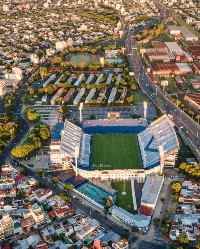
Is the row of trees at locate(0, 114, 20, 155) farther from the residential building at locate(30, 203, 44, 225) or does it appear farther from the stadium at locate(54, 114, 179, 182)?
the residential building at locate(30, 203, 44, 225)

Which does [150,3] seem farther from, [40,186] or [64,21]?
[40,186]

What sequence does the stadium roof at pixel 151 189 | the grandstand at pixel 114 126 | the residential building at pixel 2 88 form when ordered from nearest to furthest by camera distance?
the stadium roof at pixel 151 189
the grandstand at pixel 114 126
the residential building at pixel 2 88

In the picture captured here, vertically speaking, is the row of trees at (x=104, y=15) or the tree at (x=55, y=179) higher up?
the tree at (x=55, y=179)

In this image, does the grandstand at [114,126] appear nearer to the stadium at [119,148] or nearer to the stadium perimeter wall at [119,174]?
the stadium at [119,148]

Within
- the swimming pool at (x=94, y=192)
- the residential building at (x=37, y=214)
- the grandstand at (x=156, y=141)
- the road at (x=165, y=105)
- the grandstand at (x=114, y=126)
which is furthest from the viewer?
the grandstand at (x=114, y=126)

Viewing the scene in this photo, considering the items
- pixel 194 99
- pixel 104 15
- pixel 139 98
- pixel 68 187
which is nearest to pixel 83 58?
pixel 139 98

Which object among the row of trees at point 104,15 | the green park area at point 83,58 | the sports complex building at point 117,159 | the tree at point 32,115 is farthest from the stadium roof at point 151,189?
the row of trees at point 104,15
